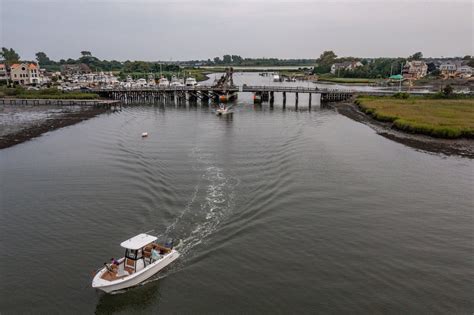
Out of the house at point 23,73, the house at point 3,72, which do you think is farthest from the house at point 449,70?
the house at point 3,72

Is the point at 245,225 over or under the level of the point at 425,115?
under

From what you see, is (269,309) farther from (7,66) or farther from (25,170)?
(7,66)

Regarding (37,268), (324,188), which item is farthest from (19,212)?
(324,188)

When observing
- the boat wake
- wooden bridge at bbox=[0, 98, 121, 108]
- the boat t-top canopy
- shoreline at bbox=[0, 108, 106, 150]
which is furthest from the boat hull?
wooden bridge at bbox=[0, 98, 121, 108]

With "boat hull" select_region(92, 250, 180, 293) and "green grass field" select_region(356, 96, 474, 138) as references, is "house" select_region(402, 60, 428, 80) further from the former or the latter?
"boat hull" select_region(92, 250, 180, 293)

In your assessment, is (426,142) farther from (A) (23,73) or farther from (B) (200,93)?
(A) (23,73)

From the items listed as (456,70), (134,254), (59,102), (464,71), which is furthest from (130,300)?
(456,70)

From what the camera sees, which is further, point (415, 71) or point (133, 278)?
point (415, 71)

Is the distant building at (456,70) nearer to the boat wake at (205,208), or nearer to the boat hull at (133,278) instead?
the boat wake at (205,208)
